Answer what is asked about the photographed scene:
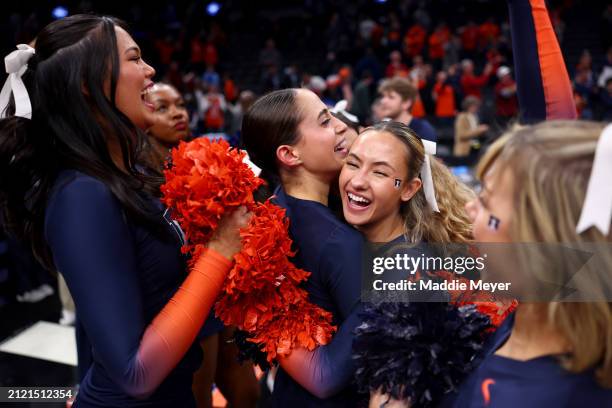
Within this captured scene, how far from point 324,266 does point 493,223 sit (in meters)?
0.65

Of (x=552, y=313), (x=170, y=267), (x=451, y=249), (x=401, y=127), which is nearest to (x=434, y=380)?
(x=552, y=313)

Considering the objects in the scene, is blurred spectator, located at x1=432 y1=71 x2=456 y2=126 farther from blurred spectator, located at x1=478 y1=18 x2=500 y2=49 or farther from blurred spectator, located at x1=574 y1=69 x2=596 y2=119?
blurred spectator, located at x1=478 y1=18 x2=500 y2=49

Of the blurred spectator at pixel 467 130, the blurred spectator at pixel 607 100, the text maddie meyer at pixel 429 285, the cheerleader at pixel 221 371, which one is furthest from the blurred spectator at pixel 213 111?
the text maddie meyer at pixel 429 285

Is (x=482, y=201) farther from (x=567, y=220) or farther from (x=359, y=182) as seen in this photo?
(x=359, y=182)

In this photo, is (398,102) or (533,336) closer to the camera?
(533,336)

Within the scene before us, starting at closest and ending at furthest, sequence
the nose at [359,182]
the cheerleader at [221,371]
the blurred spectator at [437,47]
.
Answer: the nose at [359,182] → the cheerleader at [221,371] → the blurred spectator at [437,47]

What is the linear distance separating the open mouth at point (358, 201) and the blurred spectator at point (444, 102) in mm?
10326

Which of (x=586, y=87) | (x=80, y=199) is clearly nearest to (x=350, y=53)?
(x=586, y=87)

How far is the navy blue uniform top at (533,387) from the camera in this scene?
0.98 metres

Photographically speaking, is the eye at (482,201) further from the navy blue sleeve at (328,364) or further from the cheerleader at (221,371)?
the cheerleader at (221,371)

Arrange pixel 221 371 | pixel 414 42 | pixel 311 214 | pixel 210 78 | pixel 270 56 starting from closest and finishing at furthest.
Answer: pixel 311 214 → pixel 221 371 → pixel 210 78 → pixel 414 42 → pixel 270 56

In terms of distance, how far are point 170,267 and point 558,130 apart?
0.93 metres

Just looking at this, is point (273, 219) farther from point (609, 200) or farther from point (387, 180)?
point (609, 200)

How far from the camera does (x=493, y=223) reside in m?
1.05
